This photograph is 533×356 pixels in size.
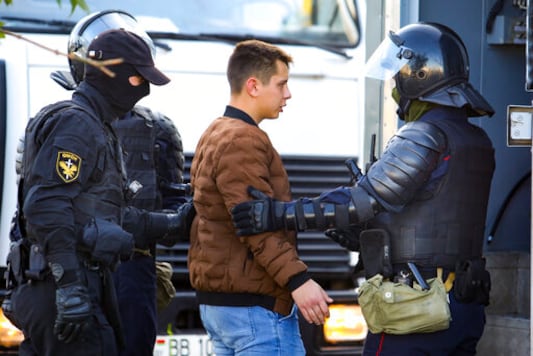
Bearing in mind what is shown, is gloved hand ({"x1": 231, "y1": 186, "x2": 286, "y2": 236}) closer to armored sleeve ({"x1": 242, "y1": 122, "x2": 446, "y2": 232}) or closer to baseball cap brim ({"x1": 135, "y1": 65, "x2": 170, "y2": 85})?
armored sleeve ({"x1": 242, "y1": 122, "x2": 446, "y2": 232})

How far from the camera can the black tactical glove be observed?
431 cm

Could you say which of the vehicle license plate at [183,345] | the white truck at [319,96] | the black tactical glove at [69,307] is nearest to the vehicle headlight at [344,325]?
the white truck at [319,96]

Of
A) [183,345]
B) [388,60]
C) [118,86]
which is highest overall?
[388,60]

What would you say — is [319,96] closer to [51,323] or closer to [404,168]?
[404,168]

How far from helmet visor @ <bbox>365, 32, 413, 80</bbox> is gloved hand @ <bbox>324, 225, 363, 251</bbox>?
0.64 metres

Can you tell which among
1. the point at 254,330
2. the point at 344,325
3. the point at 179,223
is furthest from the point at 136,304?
the point at 254,330

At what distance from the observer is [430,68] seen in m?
4.67

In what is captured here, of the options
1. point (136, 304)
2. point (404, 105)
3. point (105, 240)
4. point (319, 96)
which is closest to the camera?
point (105, 240)

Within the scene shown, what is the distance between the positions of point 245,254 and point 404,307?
2.08ft

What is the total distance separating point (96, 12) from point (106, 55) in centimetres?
175

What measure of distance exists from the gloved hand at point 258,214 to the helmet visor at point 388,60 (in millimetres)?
804

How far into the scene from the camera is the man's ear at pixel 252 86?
4543mm

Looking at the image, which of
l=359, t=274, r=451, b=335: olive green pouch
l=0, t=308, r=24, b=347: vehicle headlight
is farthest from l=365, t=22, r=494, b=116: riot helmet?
l=0, t=308, r=24, b=347: vehicle headlight

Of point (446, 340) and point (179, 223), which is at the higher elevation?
point (179, 223)
